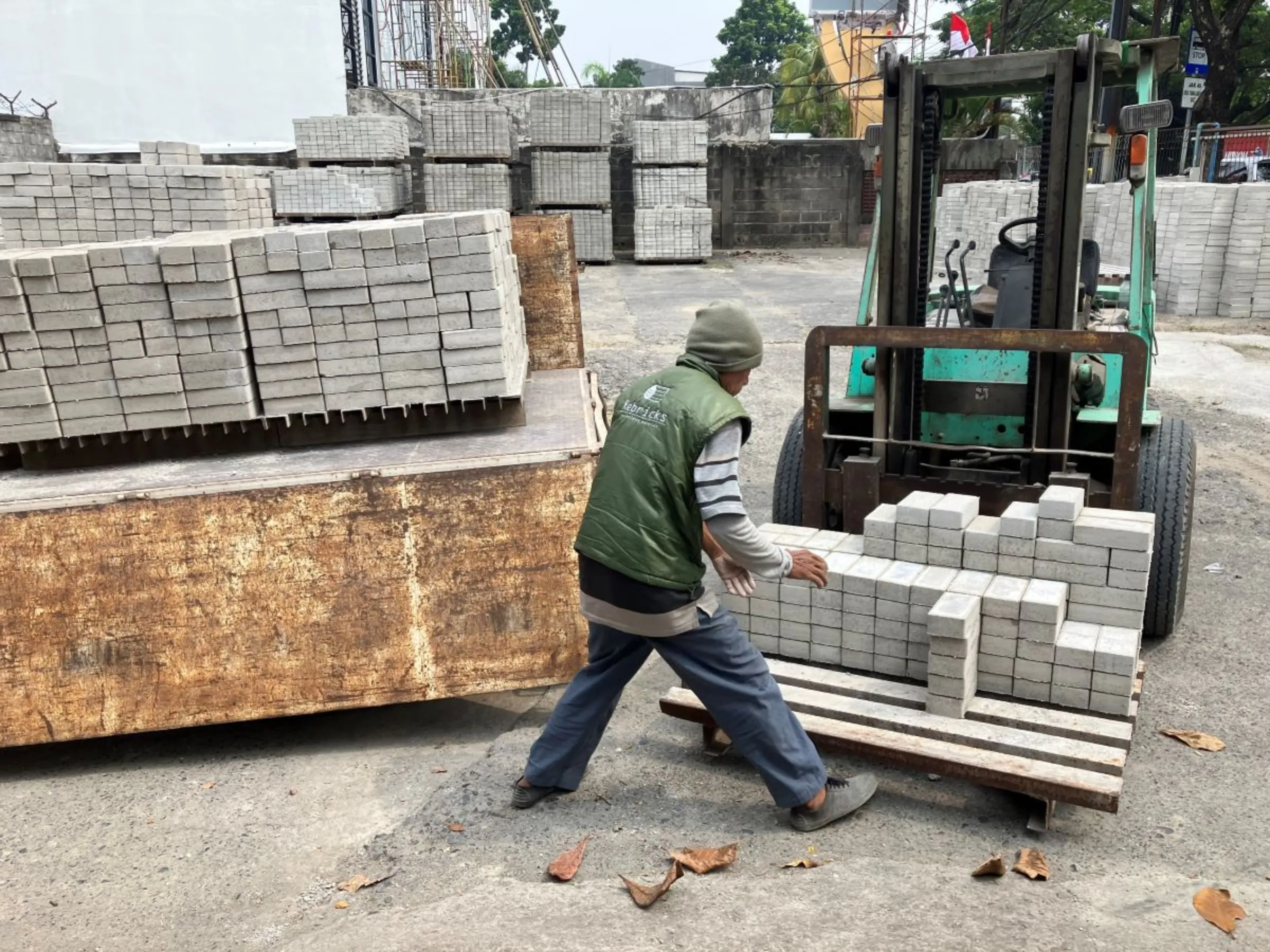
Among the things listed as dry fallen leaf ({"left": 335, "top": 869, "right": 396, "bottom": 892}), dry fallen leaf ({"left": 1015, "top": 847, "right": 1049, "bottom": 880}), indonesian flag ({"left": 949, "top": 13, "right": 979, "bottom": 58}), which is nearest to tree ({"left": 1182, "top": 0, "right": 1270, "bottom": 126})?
indonesian flag ({"left": 949, "top": 13, "right": 979, "bottom": 58})

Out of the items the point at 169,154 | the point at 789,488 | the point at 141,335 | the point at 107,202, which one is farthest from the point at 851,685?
the point at 169,154

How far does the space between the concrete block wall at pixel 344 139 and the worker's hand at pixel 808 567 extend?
1669 centimetres

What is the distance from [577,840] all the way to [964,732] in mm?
1394

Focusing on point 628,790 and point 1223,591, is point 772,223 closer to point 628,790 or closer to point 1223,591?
point 1223,591

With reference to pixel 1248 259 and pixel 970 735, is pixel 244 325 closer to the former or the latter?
pixel 970 735

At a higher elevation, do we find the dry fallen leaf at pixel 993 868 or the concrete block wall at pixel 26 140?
the concrete block wall at pixel 26 140

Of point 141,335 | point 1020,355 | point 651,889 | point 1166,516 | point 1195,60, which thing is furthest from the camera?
point 1195,60

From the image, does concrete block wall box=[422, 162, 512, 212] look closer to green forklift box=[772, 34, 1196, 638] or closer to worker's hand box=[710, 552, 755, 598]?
green forklift box=[772, 34, 1196, 638]

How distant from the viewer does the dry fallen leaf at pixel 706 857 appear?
3387 mm

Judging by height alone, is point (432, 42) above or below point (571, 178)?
above

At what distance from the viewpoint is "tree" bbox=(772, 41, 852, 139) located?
105ft

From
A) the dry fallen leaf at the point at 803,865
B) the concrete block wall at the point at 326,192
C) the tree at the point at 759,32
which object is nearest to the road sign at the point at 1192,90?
the concrete block wall at the point at 326,192

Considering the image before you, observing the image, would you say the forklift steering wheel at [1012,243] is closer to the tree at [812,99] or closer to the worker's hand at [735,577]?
the worker's hand at [735,577]

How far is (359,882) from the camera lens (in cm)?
348
